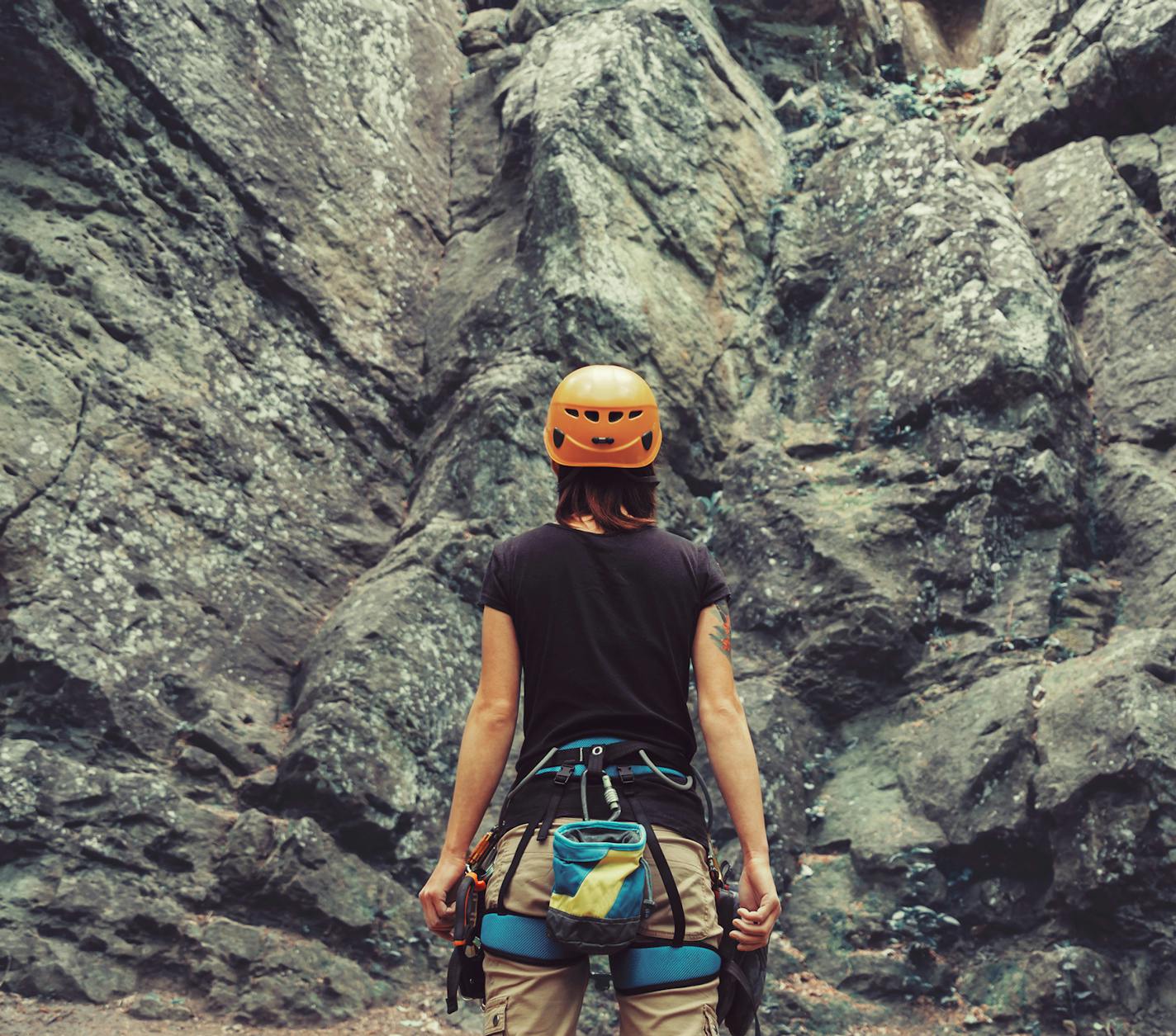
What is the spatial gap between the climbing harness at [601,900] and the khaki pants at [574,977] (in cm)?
2

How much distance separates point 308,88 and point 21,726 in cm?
649

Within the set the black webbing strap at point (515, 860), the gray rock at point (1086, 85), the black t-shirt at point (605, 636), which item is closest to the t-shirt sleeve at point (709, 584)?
the black t-shirt at point (605, 636)

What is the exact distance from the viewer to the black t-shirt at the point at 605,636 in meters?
2.93

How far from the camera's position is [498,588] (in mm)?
3129

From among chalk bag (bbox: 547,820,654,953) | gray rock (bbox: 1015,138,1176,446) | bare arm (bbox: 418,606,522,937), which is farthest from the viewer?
gray rock (bbox: 1015,138,1176,446)

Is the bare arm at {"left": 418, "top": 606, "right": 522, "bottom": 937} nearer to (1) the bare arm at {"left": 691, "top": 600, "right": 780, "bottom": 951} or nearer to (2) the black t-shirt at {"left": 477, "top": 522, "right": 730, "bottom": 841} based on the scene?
(2) the black t-shirt at {"left": 477, "top": 522, "right": 730, "bottom": 841}

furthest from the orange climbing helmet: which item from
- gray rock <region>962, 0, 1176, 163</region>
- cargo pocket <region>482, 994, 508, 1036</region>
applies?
gray rock <region>962, 0, 1176, 163</region>

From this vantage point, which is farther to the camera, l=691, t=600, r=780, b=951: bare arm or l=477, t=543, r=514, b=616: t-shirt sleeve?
A: l=477, t=543, r=514, b=616: t-shirt sleeve

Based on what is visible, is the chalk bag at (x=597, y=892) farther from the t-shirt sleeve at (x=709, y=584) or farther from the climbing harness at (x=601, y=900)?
the t-shirt sleeve at (x=709, y=584)

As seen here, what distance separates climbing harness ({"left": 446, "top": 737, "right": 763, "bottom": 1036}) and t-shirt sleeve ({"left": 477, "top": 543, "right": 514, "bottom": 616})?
0.46 m

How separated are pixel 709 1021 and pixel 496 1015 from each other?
0.54 meters

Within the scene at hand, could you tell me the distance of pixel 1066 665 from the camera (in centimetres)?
730

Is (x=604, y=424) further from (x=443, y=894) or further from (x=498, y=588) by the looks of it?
(x=443, y=894)

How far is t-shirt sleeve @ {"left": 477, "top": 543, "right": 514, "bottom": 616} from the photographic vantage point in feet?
10.3
